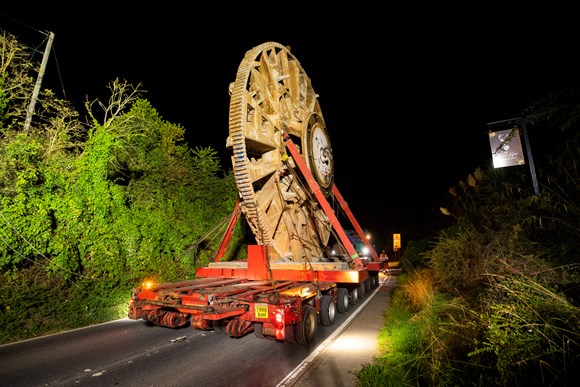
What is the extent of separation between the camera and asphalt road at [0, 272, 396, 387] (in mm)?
4613

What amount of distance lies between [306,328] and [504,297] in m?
3.53

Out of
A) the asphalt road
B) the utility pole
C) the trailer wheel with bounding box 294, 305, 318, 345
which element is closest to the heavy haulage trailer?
the trailer wheel with bounding box 294, 305, 318, 345

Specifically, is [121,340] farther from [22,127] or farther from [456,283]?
[22,127]

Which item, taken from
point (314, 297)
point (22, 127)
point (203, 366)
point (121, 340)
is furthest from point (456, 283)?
point (22, 127)

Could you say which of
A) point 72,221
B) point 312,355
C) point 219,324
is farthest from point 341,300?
point 72,221

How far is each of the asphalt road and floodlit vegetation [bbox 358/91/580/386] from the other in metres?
0.93

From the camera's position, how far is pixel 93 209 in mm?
8945

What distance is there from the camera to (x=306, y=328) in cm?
600

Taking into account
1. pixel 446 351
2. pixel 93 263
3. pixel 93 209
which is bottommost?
pixel 446 351

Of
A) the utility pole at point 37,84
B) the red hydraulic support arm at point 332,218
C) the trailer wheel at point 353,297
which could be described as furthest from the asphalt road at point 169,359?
the utility pole at point 37,84

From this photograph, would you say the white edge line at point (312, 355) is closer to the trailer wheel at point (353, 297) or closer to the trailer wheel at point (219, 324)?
the trailer wheel at point (353, 297)

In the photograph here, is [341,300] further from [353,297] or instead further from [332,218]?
[332,218]

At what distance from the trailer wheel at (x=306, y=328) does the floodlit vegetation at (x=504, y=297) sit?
137 cm

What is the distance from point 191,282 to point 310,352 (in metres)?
3.33
